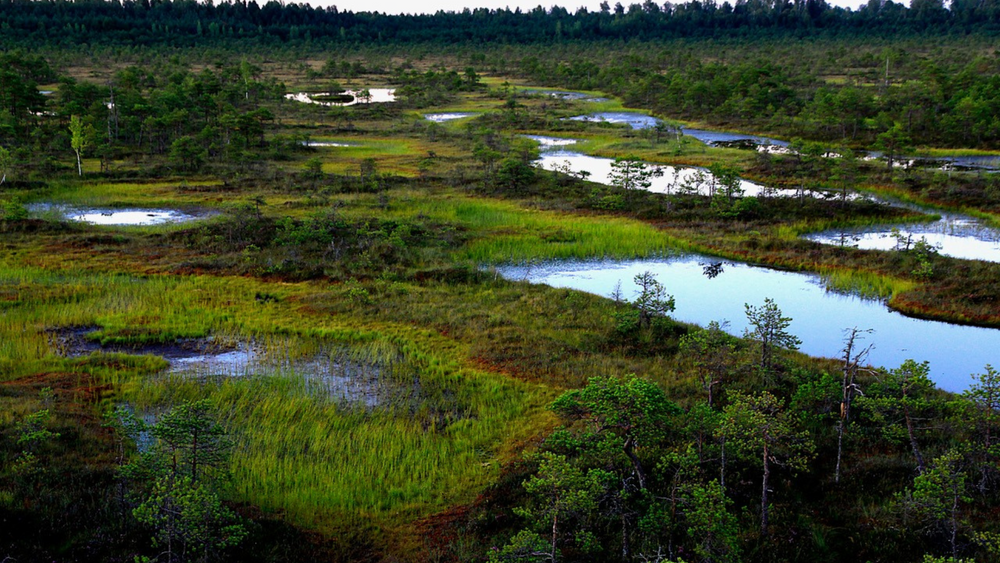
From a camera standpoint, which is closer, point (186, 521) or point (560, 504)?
point (560, 504)

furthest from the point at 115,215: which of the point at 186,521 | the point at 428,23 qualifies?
the point at 428,23

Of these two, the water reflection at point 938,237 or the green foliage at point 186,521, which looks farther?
the water reflection at point 938,237

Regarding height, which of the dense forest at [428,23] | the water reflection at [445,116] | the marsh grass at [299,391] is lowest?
the marsh grass at [299,391]

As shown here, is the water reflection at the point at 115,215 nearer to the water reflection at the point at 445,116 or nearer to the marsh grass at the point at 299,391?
the marsh grass at the point at 299,391

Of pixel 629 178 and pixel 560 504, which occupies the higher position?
pixel 629 178

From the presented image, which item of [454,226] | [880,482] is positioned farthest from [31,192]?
[880,482]

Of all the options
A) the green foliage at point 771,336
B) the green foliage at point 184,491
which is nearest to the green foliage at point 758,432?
the green foliage at point 771,336

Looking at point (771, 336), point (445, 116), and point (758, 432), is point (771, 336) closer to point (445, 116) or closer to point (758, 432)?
point (758, 432)

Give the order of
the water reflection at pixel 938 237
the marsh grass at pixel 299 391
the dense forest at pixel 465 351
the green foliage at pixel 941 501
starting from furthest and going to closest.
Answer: the water reflection at pixel 938 237, the marsh grass at pixel 299 391, the dense forest at pixel 465 351, the green foliage at pixel 941 501

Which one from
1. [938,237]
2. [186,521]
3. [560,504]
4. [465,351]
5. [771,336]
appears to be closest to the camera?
[560,504]
